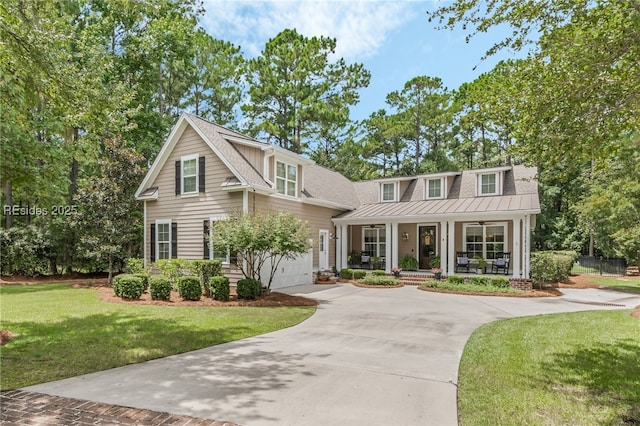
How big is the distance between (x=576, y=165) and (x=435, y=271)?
1169 centimetres

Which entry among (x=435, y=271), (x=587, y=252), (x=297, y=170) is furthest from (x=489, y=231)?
(x=587, y=252)

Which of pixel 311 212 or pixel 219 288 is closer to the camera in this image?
pixel 219 288

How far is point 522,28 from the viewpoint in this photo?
5363 mm

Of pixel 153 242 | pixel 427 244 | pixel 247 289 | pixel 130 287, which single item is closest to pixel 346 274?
pixel 427 244

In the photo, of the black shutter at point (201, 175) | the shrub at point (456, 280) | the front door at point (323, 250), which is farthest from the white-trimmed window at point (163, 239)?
the shrub at point (456, 280)

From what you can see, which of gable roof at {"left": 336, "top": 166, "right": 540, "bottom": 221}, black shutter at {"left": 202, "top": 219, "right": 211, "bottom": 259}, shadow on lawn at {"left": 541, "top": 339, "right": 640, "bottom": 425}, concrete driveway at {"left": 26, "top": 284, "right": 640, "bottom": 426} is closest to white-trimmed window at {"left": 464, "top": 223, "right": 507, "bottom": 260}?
gable roof at {"left": 336, "top": 166, "right": 540, "bottom": 221}

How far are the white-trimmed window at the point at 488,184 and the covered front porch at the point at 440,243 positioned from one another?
1.74m

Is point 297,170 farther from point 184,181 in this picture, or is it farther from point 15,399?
point 15,399

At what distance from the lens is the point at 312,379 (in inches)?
192

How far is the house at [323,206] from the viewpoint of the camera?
1513 centimetres

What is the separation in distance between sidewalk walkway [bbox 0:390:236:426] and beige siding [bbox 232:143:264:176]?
12228 mm

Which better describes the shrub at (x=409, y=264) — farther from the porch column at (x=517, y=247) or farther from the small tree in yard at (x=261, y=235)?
the small tree in yard at (x=261, y=235)

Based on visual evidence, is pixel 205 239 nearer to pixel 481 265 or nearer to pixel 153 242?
pixel 153 242

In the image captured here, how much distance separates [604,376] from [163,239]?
16044mm
